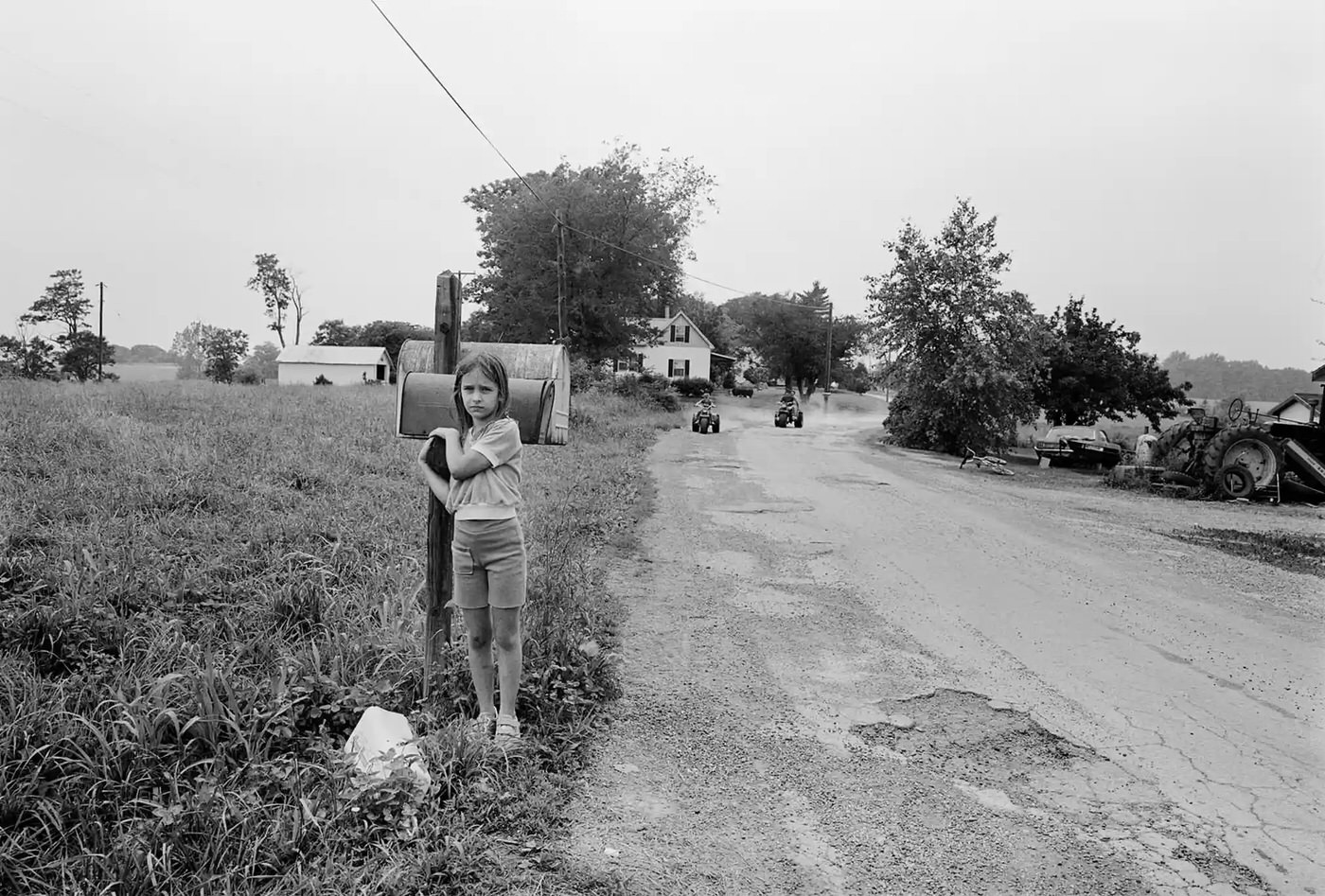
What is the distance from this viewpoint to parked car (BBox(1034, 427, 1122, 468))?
26.9 meters

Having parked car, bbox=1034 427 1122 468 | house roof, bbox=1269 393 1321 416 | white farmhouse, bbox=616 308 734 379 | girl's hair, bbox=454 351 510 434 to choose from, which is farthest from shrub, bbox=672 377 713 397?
girl's hair, bbox=454 351 510 434

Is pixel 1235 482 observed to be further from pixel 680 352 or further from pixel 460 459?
pixel 680 352

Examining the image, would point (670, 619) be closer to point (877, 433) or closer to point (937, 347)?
point (937, 347)

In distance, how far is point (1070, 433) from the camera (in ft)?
95.2

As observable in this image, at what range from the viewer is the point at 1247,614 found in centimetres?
654

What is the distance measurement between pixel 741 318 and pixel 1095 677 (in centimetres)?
8257

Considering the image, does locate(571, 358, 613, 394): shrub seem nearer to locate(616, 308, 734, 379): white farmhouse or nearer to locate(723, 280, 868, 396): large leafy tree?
locate(616, 308, 734, 379): white farmhouse

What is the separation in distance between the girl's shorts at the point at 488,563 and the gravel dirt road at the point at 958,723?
887 millimetres

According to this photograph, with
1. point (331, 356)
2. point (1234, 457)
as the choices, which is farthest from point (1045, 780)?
point (331, 356)

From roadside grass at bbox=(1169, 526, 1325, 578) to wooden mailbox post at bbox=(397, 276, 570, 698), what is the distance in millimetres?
8523

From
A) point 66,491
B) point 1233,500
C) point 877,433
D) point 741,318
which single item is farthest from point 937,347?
point 741,318

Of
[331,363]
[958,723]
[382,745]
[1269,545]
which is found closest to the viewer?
[382,745]

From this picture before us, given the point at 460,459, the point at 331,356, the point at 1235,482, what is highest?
the point at 331,356

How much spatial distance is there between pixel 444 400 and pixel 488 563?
808 mm
